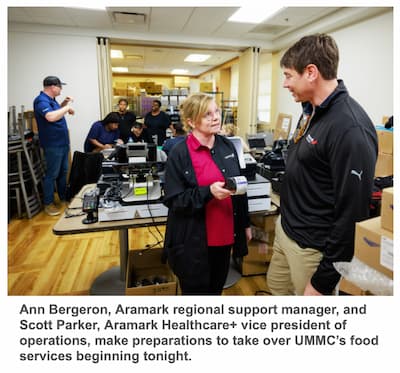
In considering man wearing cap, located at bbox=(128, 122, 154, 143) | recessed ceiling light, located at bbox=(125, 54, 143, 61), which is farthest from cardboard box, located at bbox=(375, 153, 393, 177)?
recessed ceiling light, located at bbox=(125, 54, 143, 61)

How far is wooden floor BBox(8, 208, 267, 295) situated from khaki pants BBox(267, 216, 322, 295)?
90cm

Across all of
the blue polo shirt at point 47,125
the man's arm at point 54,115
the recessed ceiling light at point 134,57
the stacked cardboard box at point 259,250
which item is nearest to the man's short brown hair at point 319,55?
the stacked cardboard box at point 259,250

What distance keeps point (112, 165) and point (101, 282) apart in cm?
102

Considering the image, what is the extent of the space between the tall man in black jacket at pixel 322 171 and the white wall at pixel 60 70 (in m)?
4.72

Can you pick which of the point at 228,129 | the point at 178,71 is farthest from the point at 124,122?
the point at 178,71

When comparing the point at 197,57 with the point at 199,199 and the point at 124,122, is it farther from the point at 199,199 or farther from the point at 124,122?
the point at 199,199

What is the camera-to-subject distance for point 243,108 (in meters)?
6.28

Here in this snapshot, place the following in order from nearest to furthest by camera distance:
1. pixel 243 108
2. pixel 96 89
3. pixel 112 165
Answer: pixel 112 165 < pixel 96 89 < pixel 243 108

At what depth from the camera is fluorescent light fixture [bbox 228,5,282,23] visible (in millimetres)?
4095

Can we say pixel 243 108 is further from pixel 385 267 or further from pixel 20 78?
pixel 385 267

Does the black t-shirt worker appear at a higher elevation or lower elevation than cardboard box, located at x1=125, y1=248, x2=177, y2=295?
higher

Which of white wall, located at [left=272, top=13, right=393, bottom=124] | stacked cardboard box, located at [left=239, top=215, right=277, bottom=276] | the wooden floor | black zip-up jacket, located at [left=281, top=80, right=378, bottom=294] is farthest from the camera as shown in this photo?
white wall, located at [left=272, top=13, right=393, bottom=124]

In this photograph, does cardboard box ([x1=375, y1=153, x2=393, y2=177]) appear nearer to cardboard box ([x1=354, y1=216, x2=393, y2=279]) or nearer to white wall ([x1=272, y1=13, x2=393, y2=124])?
white wall ([x1=272, y1=13, x2=393, y2=124])
